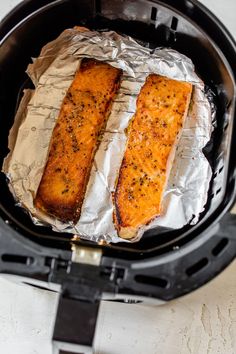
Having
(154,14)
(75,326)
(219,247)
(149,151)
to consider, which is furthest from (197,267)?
(154,14)

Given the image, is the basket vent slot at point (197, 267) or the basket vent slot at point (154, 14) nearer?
the basket vent slot at point (197, 267)

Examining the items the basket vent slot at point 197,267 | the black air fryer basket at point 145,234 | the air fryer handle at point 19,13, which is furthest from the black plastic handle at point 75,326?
the air fryer handle at point 19,13

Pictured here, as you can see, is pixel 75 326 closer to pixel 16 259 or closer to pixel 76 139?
pixel 16 259

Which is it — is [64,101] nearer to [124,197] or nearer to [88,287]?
[124,197]

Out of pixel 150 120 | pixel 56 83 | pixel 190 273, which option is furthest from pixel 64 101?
pixel 190 273

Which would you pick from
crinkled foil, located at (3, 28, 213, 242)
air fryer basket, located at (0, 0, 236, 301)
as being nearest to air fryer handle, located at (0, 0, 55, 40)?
air fryer basket, located at (0, 0, 236, 301)

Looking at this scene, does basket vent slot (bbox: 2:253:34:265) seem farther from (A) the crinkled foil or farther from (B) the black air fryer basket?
(A) the crinkled foil

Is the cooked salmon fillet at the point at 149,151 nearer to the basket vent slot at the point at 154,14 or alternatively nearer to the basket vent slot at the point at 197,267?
the basket vent slot at the point at 154,14

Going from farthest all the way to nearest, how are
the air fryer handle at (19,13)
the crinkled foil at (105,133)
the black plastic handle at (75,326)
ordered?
the crinkled foil at (105,133)
the air fryer handle at (19,13)
the black plastic handle at (75,326)
